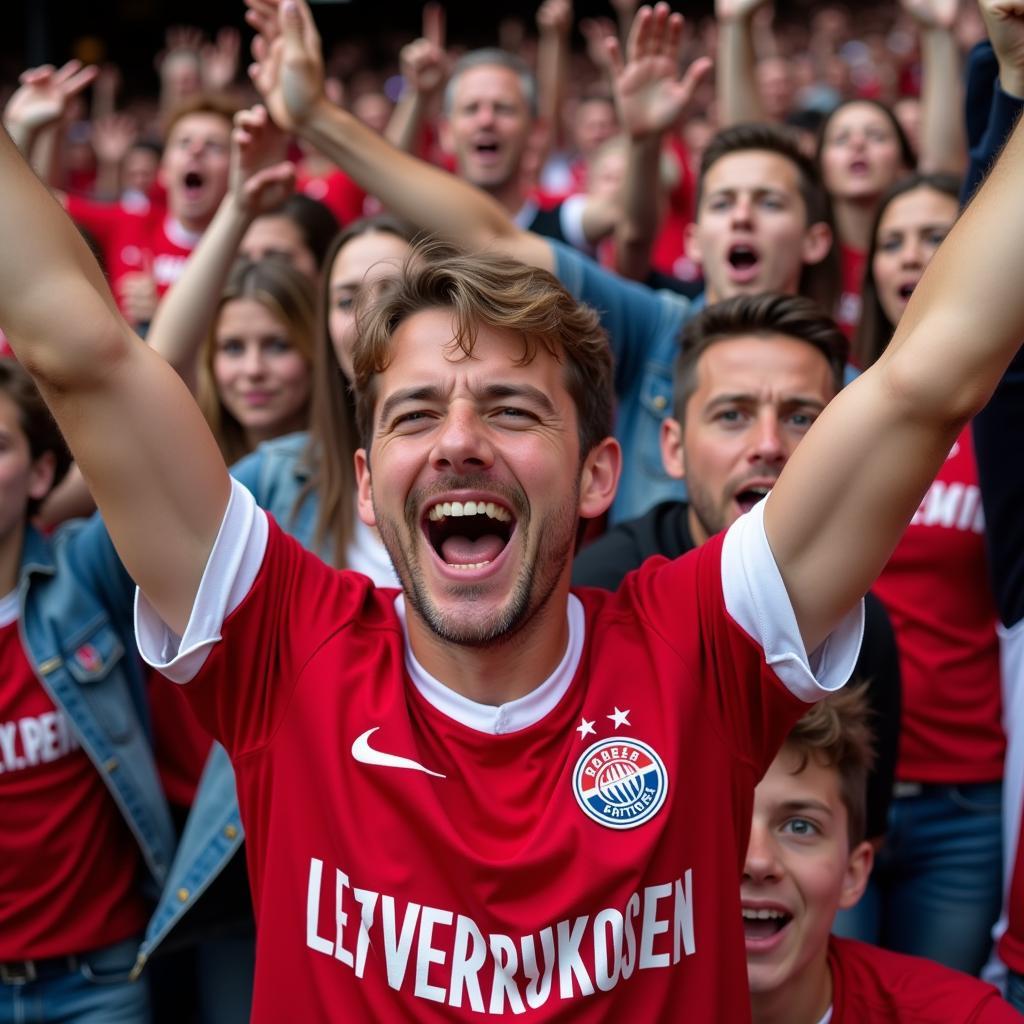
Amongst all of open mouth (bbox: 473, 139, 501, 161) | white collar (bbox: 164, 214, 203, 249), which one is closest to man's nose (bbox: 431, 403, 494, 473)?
open mouth (bbox: 473, 139, 501, 161)

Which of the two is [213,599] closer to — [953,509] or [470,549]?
[470,549]

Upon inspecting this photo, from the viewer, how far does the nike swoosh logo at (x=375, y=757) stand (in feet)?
5.32

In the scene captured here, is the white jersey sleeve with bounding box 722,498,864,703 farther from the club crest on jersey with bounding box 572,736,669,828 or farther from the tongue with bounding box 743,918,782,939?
the tongue with bounding box 743,918,782,939

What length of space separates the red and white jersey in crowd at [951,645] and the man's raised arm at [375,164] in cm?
103

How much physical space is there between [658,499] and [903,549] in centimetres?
59

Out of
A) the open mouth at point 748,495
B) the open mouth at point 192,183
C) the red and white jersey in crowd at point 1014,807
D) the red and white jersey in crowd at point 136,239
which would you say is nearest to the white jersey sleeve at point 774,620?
the open mouth at point 748,495

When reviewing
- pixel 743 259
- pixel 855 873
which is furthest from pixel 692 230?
pixel 855 873

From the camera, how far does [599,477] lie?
75.5 inches

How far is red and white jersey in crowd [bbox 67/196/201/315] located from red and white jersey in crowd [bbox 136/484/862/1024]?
3674 mm

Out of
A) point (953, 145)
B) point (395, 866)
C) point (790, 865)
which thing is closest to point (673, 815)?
point (395, 866)

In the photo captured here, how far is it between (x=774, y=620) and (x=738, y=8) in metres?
2.98

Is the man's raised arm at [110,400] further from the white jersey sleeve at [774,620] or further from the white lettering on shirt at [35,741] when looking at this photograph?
the white lettering on shirt at [35,741]

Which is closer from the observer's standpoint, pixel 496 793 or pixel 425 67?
pixel 496 793

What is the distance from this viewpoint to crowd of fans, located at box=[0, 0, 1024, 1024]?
2109mm
